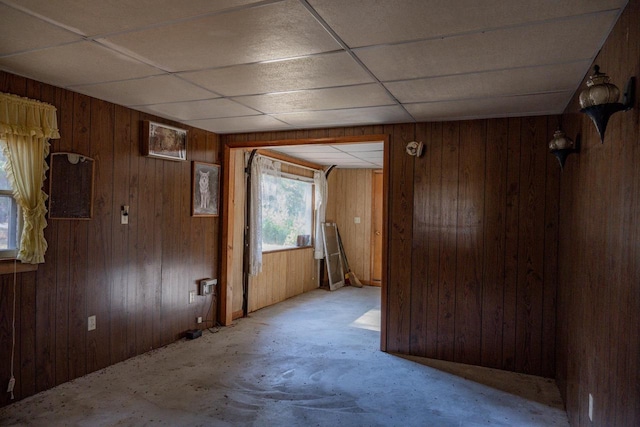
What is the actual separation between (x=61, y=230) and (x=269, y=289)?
326 cm

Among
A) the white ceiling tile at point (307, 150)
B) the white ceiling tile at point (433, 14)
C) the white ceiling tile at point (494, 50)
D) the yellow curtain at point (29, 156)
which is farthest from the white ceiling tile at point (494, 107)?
the yellow curtain at point (29, 156)

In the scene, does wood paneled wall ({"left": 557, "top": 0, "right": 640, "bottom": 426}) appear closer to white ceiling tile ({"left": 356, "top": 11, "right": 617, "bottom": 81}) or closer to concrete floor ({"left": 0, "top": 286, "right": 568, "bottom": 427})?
white ceiling tile ({"left": 356, "top": 11, "right": 617, "bottom": 81})

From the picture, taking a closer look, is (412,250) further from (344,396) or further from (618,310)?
(618,310)

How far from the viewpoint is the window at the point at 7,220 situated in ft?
9.17

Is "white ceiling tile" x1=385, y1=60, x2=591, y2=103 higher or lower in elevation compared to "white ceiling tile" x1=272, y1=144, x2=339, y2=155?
lower

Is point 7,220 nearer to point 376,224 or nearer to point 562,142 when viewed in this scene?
point 562,142

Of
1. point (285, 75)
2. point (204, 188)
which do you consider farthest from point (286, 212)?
point (285, 75)

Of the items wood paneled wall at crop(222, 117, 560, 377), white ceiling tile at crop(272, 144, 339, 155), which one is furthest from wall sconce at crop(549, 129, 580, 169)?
white ceiling tile at crop(272, 144, 339, 155)

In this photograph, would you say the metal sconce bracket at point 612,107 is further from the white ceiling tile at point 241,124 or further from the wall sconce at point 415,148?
the white ceiling tile at point 241,124

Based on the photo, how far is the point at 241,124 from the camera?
14.0 feet

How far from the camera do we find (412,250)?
400 cm

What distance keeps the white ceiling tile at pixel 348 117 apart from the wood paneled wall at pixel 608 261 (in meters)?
1.39

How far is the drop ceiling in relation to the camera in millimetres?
1804

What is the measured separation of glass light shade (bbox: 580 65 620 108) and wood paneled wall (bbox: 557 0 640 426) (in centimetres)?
8
